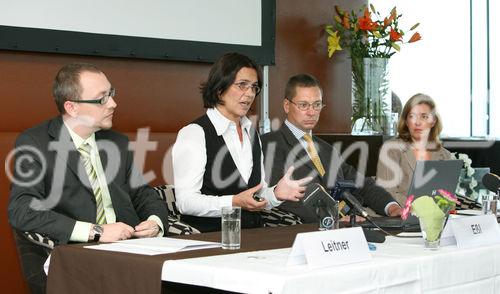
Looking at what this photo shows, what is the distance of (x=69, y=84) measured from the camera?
10.7 feet

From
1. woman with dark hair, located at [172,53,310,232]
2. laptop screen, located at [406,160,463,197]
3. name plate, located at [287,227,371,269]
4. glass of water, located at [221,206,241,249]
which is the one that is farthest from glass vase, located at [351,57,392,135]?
name plate, located at [287,227,371,269]

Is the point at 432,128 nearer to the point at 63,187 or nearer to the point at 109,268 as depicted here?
the point at 63,187

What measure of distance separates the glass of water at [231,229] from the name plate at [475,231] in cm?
74

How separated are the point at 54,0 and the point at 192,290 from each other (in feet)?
7.90

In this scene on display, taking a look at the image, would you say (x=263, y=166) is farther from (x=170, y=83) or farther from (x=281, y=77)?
(x=281, y=77)

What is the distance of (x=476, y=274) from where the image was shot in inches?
109

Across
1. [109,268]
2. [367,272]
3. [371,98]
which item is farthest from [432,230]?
[371,98]

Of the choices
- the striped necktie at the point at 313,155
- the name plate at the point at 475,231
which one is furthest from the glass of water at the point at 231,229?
the striped necktie at the point at 313,155

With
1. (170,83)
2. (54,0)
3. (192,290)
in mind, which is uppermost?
(54,0)

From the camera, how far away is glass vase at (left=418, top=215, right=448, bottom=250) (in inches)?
108

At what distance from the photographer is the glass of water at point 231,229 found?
8.65ft

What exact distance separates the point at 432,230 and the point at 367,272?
0.48 m

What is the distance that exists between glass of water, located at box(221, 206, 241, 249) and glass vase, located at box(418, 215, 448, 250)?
0.62m

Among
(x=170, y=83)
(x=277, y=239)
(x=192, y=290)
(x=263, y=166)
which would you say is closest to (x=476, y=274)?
(x=277, y=239)
